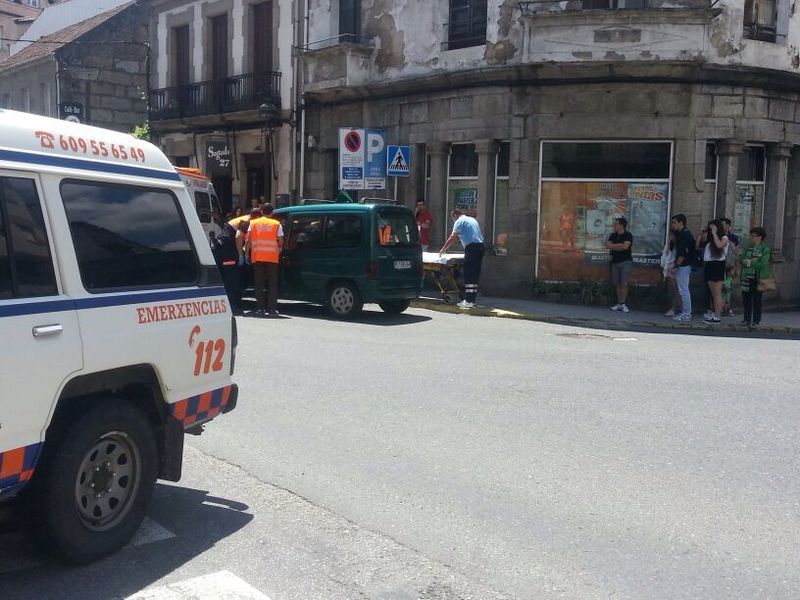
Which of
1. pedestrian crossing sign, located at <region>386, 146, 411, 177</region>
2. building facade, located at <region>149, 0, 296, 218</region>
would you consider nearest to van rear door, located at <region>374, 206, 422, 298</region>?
pedestrian crossing sign, located at <region>386, 146, 411, 177</region>

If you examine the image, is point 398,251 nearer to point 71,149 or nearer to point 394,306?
point 394,306

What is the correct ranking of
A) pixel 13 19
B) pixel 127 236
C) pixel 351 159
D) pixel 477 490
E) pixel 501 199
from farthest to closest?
1. pixel 13 19
2. pixel 351 159
3. pixel 501 199
4. pixel 477 490
5. pixel 127 236

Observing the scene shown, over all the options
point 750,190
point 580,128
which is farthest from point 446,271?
point 750,190

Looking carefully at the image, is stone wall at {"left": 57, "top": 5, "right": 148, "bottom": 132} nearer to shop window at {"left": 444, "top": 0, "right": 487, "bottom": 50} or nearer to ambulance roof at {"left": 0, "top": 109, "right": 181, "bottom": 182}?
shop window at {"left": 444, "top": 0, "right": 487, "bottom": 50}

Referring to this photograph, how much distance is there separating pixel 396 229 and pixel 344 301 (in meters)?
1.50

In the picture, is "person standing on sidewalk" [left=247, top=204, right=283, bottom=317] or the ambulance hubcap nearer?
the ambulance hubcap

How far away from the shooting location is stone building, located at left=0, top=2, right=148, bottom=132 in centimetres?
3189

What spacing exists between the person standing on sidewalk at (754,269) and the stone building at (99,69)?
23.6m

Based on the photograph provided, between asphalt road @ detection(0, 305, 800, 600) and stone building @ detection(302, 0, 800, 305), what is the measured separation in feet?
25.4

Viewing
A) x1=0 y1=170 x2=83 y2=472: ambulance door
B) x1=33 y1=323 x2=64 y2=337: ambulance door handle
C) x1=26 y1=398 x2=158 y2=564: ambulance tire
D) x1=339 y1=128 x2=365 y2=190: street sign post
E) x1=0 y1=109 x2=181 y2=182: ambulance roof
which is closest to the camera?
x1=0 y1=170 x2=83 y2=472: ambulance door

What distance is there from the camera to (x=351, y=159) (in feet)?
61.1

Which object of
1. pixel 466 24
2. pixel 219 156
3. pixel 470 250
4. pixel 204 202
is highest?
pixel 466 24

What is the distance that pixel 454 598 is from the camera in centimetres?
409

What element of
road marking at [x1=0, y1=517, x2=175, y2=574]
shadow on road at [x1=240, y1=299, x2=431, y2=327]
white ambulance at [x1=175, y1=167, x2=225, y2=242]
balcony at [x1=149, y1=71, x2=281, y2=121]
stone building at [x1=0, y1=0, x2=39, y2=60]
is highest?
stone building at [x1=0, y1=0, x2=39, y2=60]
